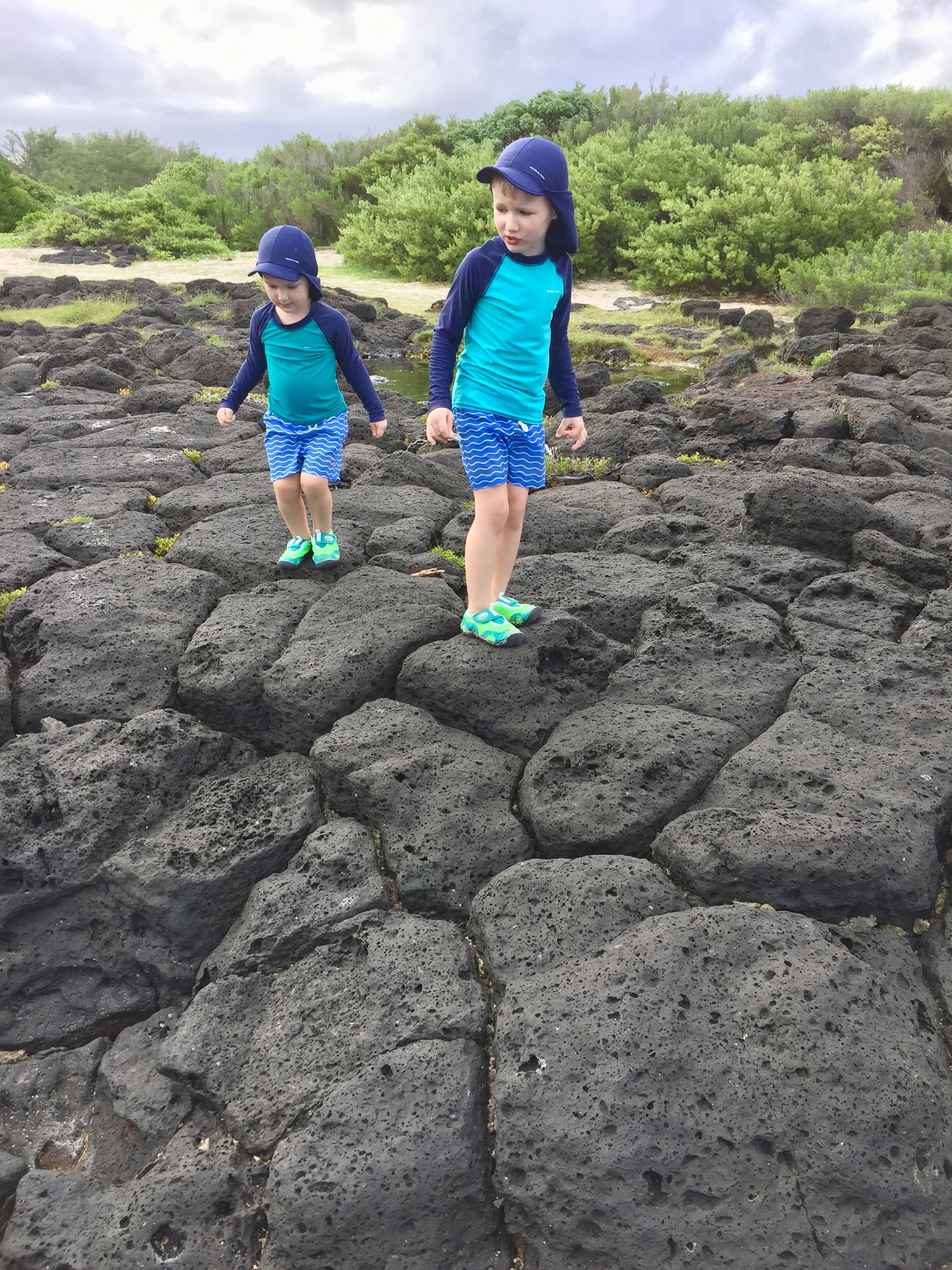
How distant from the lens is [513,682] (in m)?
3.88

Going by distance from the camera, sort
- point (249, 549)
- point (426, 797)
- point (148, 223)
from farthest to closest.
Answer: point (148, 223), point (249, 549), point (426, 797)

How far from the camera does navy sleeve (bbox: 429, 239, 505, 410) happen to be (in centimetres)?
351

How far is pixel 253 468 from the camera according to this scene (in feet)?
23.9

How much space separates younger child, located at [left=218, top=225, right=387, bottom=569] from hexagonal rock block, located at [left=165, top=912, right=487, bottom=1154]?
101 inches

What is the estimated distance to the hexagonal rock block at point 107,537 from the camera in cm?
550

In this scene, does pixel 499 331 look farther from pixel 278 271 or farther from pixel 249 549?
pixel 249 549

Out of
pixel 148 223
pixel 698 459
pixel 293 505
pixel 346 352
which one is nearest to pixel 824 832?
pixel 293 505

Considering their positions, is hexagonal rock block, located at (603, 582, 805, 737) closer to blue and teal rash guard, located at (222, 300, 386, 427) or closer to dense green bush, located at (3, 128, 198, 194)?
blue and teal rash guard, located at (222, 300, 386, 427)

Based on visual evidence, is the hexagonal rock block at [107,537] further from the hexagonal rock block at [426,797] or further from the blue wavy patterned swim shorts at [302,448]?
the hexagonal rock block at [426,797]

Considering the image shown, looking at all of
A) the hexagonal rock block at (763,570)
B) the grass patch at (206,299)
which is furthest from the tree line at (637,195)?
the hexagonal rock block at (763,570)

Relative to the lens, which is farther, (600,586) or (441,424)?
(600,586)

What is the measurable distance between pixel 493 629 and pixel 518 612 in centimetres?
22

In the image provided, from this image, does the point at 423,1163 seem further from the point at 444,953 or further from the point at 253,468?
the point at 253,468

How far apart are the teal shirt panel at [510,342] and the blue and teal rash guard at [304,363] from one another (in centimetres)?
107
